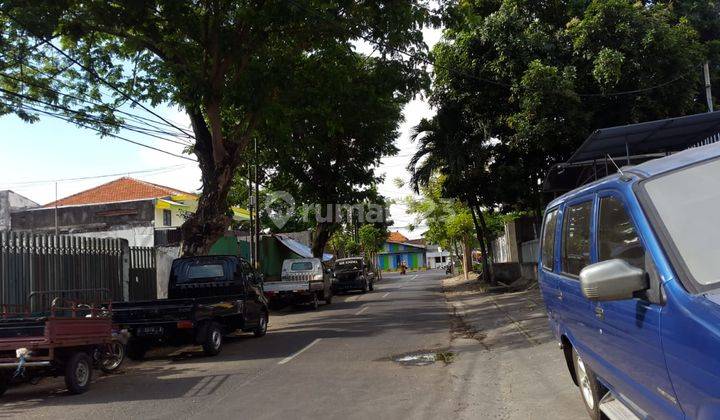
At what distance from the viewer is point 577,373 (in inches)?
235

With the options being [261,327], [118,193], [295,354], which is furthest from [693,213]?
[118,193]

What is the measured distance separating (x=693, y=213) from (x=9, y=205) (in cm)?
4281

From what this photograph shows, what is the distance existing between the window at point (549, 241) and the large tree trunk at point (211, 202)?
10.9 m

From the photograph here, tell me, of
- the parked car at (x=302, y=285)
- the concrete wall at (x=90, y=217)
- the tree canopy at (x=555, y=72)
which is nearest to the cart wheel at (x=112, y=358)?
the tree canopy at (x=555, y=72)

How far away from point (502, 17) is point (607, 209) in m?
16.5

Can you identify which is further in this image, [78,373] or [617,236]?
[78,373]

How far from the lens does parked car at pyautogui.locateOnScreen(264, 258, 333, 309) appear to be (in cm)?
2134

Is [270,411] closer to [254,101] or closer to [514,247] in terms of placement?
[254,101]

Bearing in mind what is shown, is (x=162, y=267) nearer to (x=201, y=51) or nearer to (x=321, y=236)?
(x=201, y=51)

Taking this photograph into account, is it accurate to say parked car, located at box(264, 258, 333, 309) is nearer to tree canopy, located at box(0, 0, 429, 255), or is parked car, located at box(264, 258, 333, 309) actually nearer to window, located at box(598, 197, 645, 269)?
tree canopy, located at box(0, 0, 429, 255)

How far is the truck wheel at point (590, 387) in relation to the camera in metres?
5.05

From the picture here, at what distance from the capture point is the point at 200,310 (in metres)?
11.1

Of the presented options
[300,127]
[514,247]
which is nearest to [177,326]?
[300,127]

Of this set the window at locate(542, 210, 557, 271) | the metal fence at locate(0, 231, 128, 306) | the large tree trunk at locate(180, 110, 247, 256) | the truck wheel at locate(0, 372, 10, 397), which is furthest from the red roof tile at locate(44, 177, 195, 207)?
the window at locate(542, 210, 557, 271)
